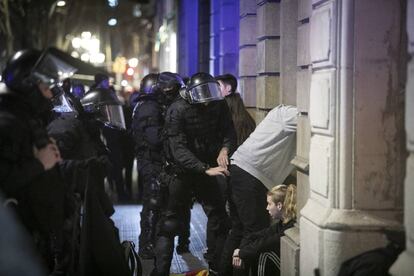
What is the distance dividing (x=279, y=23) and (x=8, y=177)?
461 centimetres

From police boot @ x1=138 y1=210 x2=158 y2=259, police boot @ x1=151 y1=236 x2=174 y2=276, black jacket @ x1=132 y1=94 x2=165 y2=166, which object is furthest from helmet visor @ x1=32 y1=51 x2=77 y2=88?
police boot @ x1=138 y1=210 x2=158 y2=259

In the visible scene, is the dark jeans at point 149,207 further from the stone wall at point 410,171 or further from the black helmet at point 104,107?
the stone wall at point 410,171

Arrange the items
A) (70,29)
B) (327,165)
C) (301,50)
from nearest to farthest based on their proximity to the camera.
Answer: (327,165)
(301,50)
(70,29)

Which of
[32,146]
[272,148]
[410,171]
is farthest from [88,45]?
[410,171]

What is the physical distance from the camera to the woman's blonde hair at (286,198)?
5730mm

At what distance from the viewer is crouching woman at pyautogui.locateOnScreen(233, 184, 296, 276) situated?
18.9 ft

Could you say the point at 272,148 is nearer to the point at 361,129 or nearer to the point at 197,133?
the point at 197,133

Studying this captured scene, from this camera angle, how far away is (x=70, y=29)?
37.2 m

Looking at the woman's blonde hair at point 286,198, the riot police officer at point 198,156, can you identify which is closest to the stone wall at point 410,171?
the woman's blonde hair at point 286,198

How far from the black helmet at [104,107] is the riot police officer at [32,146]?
1342 millimetres

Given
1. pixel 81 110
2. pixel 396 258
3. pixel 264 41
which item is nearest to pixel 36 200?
pixel 81 110

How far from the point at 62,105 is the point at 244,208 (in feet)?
6.40

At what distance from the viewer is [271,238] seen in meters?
5.86

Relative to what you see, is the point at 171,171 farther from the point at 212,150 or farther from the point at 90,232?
the point at 90,232
